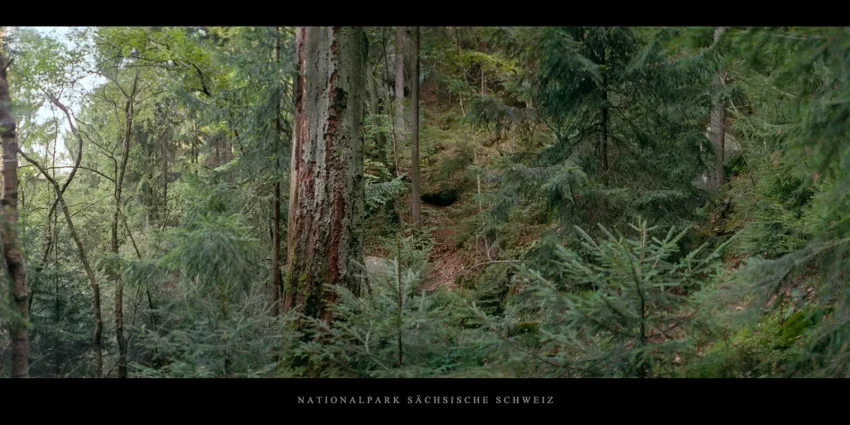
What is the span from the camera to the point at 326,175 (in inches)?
142

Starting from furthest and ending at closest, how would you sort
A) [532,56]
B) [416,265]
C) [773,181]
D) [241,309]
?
[416,265], [532,56], [773,181], [241,309]

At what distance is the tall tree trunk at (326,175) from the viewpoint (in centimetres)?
355

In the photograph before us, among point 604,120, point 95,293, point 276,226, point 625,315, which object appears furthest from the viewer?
point 95,293

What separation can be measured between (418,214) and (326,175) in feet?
21.4

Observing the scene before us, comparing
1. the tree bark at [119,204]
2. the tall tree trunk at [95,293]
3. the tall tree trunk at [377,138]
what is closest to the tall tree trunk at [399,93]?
the tall tree trunk at [377,138]

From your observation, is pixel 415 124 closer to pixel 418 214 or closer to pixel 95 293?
pixel 418 214

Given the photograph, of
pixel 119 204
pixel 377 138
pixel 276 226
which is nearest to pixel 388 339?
pixel 276 226

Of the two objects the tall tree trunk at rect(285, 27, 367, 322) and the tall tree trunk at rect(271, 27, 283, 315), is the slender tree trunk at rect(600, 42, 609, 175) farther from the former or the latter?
the tall tree trunk at rect(271, 27, 283, 315)

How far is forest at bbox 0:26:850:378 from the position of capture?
2.73m

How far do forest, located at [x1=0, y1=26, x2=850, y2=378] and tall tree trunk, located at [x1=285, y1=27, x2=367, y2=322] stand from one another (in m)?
0.02
